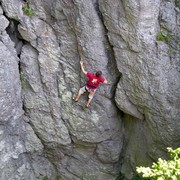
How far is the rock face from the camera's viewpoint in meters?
8.66

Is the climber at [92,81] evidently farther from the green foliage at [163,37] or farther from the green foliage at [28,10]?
the green foliage at [28,10]

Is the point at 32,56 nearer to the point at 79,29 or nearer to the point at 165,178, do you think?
the point at 79,29

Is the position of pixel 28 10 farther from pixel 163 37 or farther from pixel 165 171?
pixel 165 171

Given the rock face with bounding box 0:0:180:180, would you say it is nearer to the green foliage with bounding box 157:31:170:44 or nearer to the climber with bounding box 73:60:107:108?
the green foliage with bounding box 157:31:170:44

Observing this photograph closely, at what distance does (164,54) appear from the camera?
8.68m

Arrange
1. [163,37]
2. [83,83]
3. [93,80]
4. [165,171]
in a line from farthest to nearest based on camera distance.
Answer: [83,83], [93,80], [163,37], [165,171]

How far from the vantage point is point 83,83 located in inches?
391

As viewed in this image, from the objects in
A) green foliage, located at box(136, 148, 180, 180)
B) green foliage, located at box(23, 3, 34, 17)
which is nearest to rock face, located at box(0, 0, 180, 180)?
green foliage, located at box(23, 3, 34, 17)

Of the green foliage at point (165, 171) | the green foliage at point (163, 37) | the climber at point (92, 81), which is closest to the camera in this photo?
the green foliage at point (165, 171)

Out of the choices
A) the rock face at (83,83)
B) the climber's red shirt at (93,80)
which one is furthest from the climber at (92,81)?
the rock face at (83,83)

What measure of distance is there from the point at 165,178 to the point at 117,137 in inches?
214

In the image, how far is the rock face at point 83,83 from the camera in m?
8.66

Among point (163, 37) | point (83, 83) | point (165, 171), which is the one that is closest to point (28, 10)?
point (83, 83)

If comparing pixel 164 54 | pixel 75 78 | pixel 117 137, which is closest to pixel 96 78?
pixel 75 78
